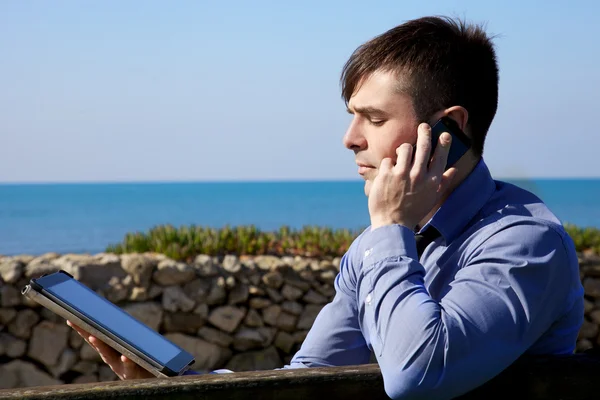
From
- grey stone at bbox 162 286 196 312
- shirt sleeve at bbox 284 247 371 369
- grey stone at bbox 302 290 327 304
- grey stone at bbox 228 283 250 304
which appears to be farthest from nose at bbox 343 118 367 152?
grey stone at bbox 302 290 327 304

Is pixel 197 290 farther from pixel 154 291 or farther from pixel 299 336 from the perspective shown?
pixel 299 336

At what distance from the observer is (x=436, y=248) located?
216 centimetres

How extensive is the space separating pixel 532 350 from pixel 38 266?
19.8 feet

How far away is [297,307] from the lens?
7930 mm

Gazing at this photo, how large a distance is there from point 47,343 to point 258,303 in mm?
→ 1977

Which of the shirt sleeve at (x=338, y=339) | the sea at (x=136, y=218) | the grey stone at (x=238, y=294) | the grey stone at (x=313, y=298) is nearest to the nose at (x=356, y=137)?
the shirt sleeve at (x=338, y=339)

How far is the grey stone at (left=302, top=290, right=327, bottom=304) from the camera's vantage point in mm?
7977

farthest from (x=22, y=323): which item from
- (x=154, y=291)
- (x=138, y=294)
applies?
(x=154, y=291)

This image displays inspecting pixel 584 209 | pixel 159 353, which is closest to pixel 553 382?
pixel 159 353

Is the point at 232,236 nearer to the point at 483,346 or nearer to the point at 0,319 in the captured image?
the point at 0,319

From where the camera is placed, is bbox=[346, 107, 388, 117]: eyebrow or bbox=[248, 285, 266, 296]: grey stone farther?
bbox=[248, 285, 266, 296]: grey stone

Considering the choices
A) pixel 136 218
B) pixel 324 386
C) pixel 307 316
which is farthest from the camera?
pixel 136 218

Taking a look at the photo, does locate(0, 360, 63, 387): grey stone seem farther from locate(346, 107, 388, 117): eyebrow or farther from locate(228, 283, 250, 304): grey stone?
locate(346, 107, 388, 117): eyebrow

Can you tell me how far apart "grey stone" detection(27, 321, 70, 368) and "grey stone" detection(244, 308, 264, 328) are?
171 centimetres
